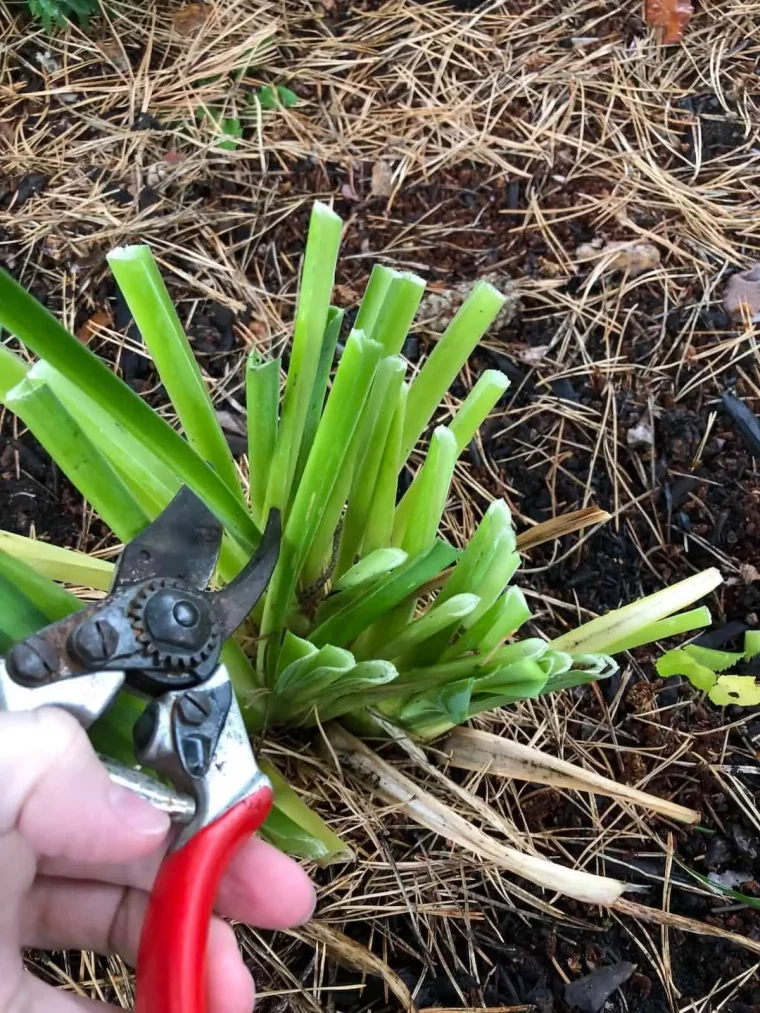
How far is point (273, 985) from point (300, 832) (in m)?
0.34

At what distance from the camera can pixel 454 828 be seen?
94 centimetres

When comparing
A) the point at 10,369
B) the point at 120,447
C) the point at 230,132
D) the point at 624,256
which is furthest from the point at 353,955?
the point at 230,132

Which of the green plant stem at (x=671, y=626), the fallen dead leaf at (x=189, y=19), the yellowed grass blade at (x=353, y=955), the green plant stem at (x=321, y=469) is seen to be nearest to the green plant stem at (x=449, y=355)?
the green plant stem at (x=321, y=469)

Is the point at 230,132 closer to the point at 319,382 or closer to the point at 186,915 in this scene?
the point at 319,382

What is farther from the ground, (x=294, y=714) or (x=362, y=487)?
(x=362, y=487)

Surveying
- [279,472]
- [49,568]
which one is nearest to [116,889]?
[49,568]

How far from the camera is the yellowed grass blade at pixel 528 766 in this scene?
3.18 feet

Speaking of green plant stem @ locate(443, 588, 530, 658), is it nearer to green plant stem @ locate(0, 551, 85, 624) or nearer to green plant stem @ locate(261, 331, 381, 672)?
green plant stem @ locate(261, 331, 381, 672)

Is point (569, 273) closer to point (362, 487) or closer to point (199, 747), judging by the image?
point (362, 487)

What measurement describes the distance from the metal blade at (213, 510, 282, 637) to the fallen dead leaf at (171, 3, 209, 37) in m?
1.39

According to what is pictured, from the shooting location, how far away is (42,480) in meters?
1.33

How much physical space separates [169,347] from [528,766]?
2.05 feet

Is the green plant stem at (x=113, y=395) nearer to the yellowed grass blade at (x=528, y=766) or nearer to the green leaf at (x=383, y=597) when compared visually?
the green leaf at (x=383, y=597)

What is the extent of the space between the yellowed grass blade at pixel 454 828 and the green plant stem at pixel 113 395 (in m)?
0.33
